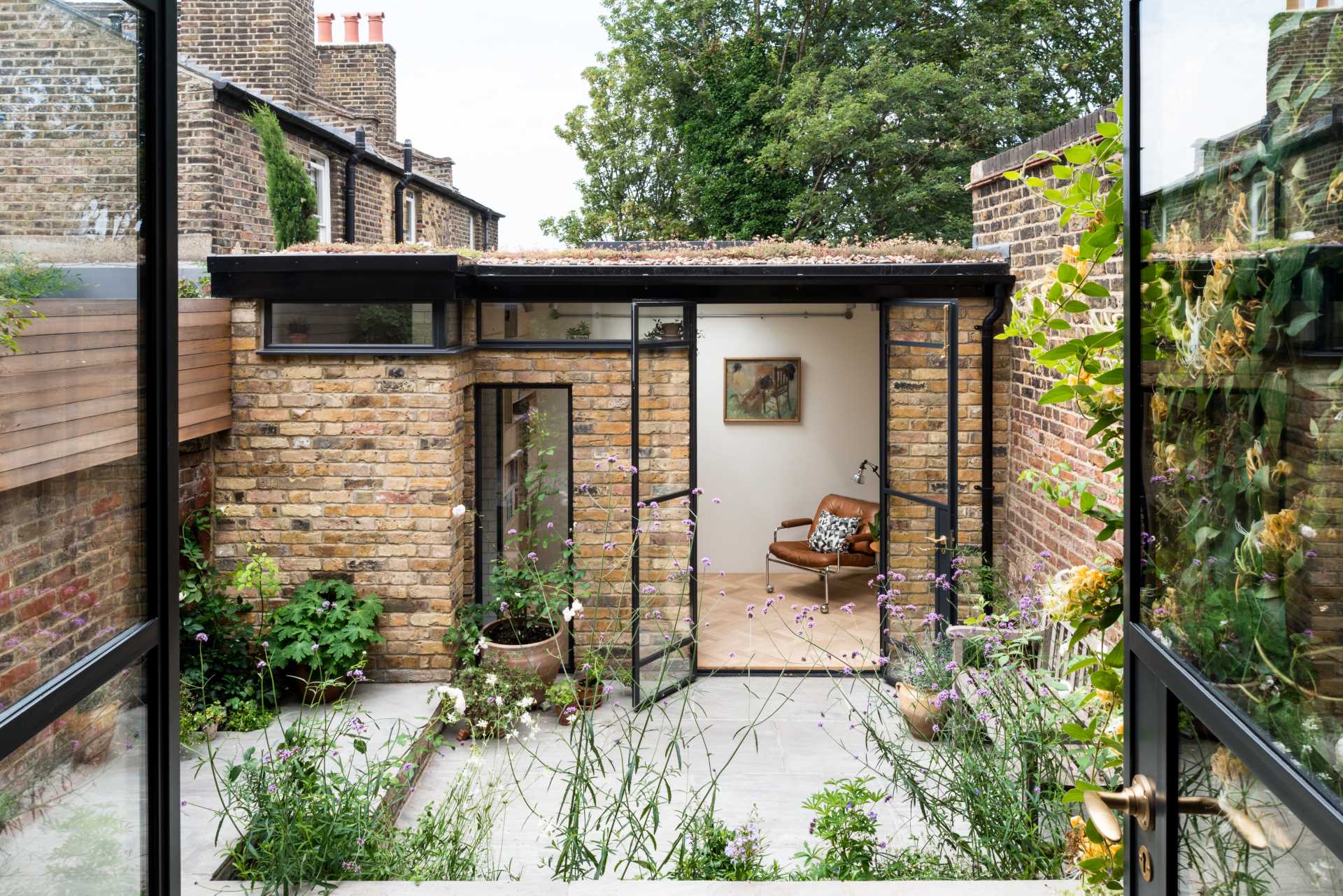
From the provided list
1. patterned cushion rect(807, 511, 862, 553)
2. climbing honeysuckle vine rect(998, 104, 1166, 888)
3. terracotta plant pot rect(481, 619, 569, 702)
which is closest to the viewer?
climbing honeysuckle vine rect(998, 104, 1166, 888)

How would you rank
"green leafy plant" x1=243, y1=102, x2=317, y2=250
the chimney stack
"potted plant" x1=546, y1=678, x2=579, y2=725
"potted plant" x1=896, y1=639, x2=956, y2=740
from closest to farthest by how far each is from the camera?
"potted plant" x1=896, y1=639, x2=956, y2=740, "potted plant" x1=546, y1=678, x2=579, y2=725, "green leafy plant" x1=243, y1=102, x2=317, y2=250, the chimney stack

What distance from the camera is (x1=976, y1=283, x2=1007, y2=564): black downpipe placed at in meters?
6.60

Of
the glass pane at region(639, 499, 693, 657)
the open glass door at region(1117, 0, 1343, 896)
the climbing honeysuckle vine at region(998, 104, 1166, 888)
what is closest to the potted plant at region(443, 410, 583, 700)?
the glass pane at region(639, 499, 693, 657)

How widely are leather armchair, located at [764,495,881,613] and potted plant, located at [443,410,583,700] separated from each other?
2292 millimetres

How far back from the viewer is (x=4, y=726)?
1.09m

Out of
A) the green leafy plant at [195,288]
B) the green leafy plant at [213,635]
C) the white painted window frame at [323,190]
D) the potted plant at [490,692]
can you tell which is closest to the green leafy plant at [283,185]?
the white painted window frame at [323,190]

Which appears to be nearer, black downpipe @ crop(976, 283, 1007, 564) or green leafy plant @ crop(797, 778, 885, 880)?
green leafy plant @ crop(797, 778, 885, 880)

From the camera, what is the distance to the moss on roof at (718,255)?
6402mm

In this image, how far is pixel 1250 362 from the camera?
1130 mm

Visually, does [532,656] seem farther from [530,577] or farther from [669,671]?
[669,671]

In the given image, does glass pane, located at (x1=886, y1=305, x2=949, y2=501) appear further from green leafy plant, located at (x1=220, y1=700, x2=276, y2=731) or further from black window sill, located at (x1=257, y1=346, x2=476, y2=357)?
green leafy plant, located at (x1=220, y1=700, x2=276, y2=731)

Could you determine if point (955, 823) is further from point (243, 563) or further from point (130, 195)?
point (243, 563)

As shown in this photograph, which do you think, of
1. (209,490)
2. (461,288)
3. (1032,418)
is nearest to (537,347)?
(461,288)

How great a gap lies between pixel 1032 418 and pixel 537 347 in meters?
2.96
